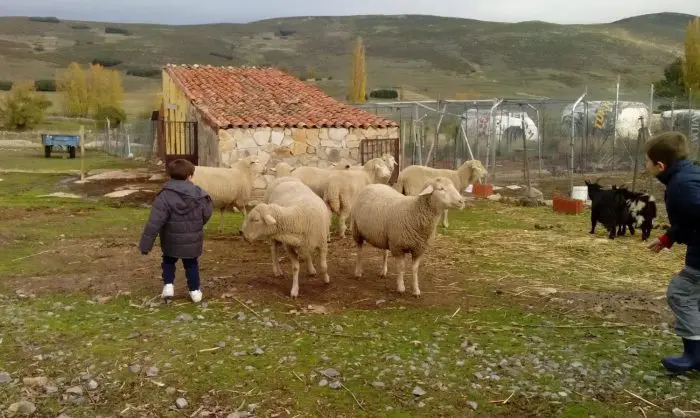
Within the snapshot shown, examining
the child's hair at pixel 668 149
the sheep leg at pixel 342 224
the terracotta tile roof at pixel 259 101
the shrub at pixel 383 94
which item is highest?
the shrub at pixel 383 94

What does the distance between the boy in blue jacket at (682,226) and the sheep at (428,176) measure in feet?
28.8

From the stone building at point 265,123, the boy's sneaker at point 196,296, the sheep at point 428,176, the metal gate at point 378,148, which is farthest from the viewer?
the metal gate at point 378,148

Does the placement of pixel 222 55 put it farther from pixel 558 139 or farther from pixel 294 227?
pixel 294 227

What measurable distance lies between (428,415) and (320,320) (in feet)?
8.18

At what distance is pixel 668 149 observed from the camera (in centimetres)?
541

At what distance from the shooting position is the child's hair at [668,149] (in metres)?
5.41

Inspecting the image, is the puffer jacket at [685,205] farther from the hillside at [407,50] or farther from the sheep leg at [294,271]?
the hillside at [407,50]

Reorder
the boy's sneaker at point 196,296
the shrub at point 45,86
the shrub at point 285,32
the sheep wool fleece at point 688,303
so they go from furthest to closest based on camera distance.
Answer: the shrub at point 285,32 → the shrub at point 45,86 → the boy's sneaker at point 196,296 → the sheep wool fleece at point 688,303

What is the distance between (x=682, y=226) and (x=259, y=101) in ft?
52.9

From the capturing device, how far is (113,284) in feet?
28.3

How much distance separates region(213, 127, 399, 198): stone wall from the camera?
1742cm

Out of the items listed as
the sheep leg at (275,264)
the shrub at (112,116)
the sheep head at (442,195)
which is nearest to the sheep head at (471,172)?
the sheep head at (442,195)

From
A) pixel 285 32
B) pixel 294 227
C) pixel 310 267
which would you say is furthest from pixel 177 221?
pixel 285 32

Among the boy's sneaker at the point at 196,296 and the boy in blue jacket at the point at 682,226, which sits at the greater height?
the boy in blue jacket at the point at 682,226
